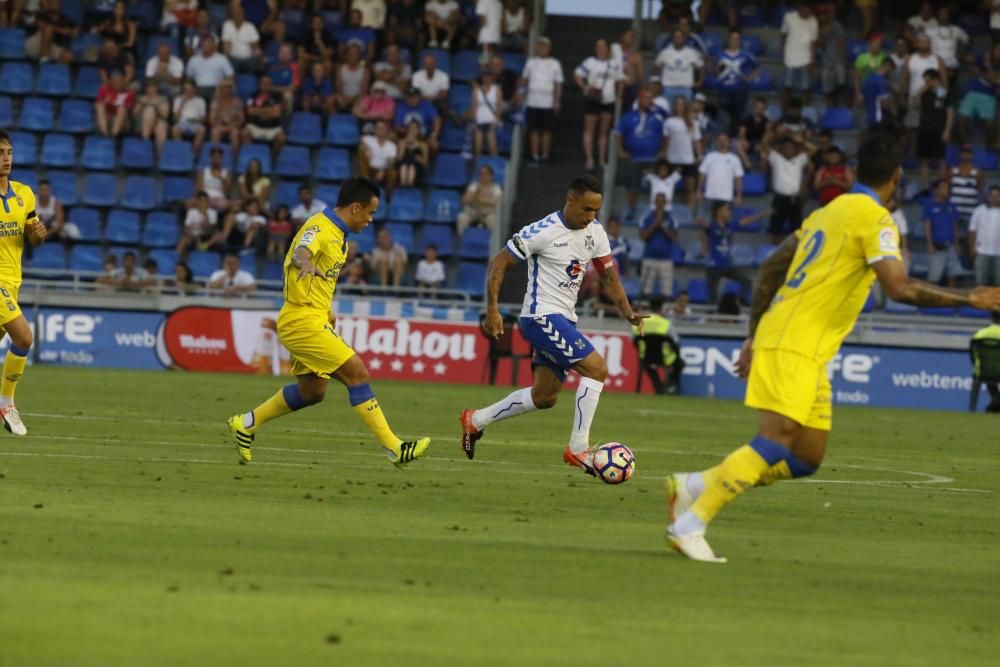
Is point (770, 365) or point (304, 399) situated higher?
point (770, 365)

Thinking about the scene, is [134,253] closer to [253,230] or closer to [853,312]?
[253,230]

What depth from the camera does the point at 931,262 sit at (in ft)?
107

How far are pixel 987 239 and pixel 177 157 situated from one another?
15.3 m

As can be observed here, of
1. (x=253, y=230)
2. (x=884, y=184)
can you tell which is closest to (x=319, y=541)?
(x=884, y=184)

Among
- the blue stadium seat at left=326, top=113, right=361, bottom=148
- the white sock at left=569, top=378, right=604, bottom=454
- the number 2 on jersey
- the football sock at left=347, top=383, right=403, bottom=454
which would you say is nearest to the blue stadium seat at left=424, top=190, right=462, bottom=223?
the blue stadium seat at left=326, top=113, right=361, bottom=148

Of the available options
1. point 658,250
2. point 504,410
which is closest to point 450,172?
point 658,250

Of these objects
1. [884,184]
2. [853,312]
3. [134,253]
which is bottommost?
[134,253]

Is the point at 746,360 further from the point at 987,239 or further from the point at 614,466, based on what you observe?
the point at 987,239

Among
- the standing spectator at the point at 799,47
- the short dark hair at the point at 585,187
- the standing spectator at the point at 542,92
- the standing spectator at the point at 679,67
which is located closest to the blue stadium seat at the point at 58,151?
the standing spectator at the point at 542,92

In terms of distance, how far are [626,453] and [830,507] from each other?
177 centimetres

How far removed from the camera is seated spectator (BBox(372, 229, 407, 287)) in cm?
3250

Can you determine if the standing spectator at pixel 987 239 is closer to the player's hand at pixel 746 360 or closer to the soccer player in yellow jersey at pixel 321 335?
the soccer player in yellow jersey at pixel 321 335

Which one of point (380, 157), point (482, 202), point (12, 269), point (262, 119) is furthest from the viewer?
point (262, 119)

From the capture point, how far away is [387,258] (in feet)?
107
